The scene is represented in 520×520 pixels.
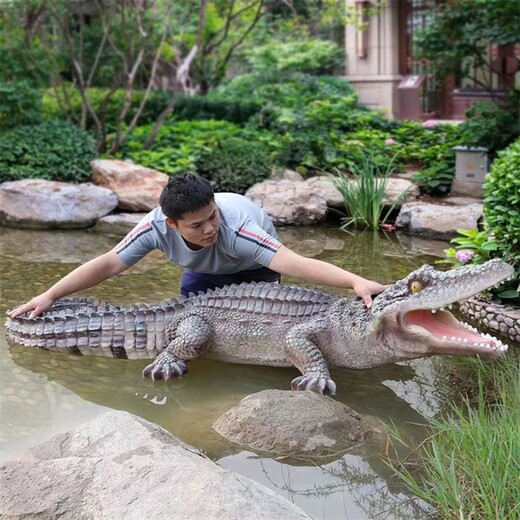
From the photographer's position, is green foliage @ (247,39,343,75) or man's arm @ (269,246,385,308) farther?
green foliage @ (247,39,343,75)

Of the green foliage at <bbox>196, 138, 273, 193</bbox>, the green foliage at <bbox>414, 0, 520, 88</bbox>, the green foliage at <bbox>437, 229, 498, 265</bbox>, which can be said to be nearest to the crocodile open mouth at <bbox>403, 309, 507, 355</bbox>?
the green foliage at <bbox>437, 229, 498, 265</bbox>

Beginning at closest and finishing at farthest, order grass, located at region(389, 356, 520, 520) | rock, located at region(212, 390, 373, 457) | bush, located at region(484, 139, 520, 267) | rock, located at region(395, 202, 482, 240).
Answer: grass, located at region(389, 356, 520, 520), rock, located at region(212, 390, 373, 457), bush, located at region(484, 139, 520, 267), rock, located at region(395, 202, 482, 240)

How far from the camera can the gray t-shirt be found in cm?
397

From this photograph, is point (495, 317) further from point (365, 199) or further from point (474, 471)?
point (365, 199)

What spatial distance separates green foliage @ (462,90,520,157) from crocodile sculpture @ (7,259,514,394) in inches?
266

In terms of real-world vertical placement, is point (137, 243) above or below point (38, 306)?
above

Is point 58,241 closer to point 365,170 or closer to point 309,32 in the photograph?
point 365,170

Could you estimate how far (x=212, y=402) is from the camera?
3.75 meters

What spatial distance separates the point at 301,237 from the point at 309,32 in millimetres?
13678

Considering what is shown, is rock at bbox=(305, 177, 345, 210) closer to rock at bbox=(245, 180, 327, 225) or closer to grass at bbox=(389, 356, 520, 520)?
rock at bbox=(245, 180, 327, 225)

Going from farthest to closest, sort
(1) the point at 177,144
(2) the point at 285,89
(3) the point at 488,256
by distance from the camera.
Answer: (2) the point at 285,89 → (1) the point at 177,144 → (3) the point at 488,256

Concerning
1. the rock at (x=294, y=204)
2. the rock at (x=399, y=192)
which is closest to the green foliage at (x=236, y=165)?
the rock at (x=294, y=204)

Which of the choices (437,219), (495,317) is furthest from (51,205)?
(495,317)

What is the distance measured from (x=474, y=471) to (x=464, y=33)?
9.56 metres
